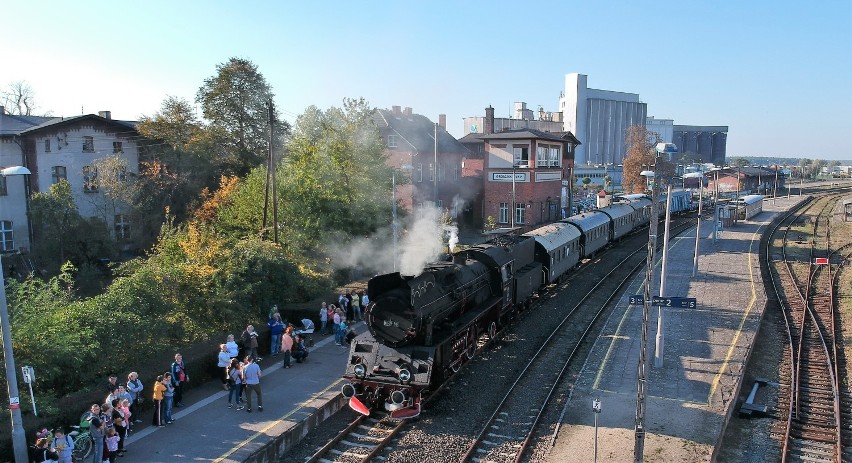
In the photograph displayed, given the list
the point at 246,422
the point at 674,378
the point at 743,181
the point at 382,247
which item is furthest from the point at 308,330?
the point at 743,181

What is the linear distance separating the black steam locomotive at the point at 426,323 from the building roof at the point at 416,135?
25.3 m

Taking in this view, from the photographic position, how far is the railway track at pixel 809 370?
43.3ft

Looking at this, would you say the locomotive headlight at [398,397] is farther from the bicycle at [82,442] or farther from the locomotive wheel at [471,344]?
the bicycle at [82,442]

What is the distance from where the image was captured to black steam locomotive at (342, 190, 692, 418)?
13.8m

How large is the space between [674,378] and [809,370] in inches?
187

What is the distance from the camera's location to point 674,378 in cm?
1638

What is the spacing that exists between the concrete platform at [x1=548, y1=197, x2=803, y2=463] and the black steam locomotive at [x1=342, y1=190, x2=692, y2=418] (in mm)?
3200

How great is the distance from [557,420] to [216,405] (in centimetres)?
798

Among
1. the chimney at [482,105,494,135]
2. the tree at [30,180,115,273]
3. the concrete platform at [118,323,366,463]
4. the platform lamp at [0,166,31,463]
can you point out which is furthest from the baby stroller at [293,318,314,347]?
the chimney at [482,105,494,135]

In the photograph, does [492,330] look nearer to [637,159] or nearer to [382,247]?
[382,247]

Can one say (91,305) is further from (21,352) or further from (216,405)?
(216,405)

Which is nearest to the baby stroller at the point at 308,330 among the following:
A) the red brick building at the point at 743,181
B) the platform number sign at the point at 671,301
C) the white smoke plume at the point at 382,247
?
the white smoke plume at the point at 382,247

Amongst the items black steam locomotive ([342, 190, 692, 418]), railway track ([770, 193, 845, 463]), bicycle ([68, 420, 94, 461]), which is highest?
black steam locomotive ([342, 190, 692, 418])

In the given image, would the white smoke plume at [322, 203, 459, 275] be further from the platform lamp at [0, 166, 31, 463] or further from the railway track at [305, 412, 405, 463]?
the platform lamp at [0, 166, 31, 463]
